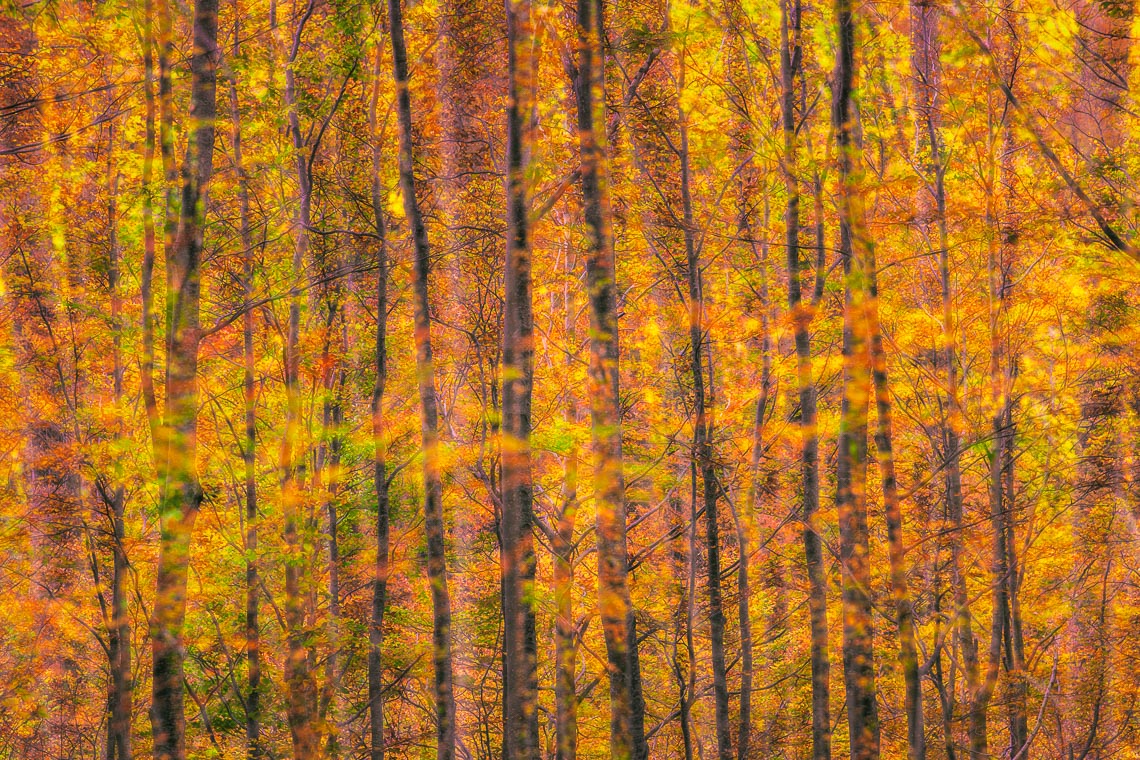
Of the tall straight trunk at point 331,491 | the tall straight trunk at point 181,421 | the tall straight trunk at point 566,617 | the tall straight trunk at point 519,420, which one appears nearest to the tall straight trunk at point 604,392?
the tall straight trunk at point 519,420

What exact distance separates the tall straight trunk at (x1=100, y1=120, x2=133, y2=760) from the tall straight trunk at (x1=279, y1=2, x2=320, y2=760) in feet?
5.87

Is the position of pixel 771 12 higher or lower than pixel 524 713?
higher

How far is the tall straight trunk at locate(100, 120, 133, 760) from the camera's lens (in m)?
10.0

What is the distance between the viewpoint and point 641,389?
13.5m

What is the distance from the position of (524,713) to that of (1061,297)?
943cm

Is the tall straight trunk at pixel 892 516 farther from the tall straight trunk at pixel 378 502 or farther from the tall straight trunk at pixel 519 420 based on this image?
the tall straight trunk at pixel 378 502

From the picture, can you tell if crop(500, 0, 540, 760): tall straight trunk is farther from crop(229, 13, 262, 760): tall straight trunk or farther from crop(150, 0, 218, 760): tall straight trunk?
crop(229, 13, 262, 760): tall straight trunk

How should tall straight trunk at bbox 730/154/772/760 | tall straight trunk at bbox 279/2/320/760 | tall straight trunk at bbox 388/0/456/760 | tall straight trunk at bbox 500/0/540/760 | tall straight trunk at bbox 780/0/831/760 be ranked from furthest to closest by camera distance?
tall straight trunk at bbox 730/154/772/760 → tall straight trunk at bbox 780/0/831/760 → tall straight trunk at bbox 279/2/320/760 → tall straight trunk at bbox 388/0/456/760 → tall straight trunk at bbox 500/0/540/760

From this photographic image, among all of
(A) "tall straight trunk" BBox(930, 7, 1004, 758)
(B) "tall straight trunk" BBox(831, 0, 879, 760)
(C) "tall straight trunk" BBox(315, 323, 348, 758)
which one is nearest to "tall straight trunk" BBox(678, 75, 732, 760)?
(B) "tall straight trunk" BBox(831, 0, 879, 760)

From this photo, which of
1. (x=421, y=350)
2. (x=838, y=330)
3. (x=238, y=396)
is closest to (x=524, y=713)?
(x=421, y=350)

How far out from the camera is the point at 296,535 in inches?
396

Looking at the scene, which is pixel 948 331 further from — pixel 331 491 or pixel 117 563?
pixel 117 563

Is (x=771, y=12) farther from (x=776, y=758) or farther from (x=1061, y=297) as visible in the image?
(x=776, y=758)

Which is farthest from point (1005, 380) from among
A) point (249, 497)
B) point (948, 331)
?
point (249, 497)
